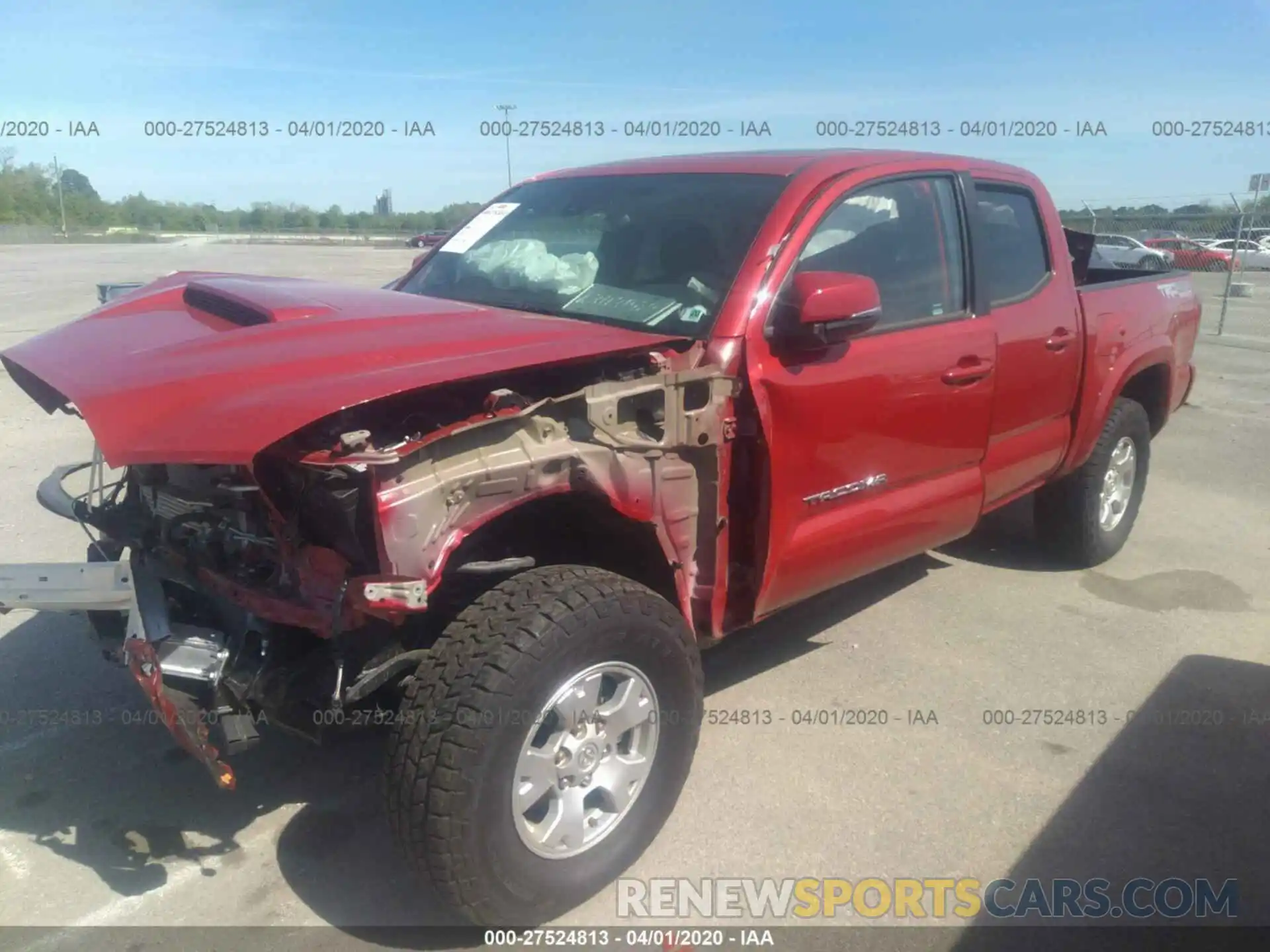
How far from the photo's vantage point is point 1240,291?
866 inches

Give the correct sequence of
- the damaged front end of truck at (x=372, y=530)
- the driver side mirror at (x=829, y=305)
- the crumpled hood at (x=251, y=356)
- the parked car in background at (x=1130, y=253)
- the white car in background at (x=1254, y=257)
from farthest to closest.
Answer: the white car in background at (x=1254, y=257) → the parked car in background at (x=1130, y=253) → the driver side mirror at (x=829, y=305) → the damaged front end of truck at (x=372, y=530) → the crumpled hood at (x=251, y=356)

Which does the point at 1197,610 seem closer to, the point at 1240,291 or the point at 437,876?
the point at 437,876

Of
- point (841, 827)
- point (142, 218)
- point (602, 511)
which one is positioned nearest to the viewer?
point (602, 511)

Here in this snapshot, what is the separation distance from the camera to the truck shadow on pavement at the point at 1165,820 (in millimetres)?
2637

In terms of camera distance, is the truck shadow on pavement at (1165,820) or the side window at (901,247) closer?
the truck shadow on pavement at (1165,820)

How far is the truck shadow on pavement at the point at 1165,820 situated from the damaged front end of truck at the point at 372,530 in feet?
4.03

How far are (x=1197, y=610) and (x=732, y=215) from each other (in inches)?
117

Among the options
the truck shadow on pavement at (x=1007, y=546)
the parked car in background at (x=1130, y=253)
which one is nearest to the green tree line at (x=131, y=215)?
the parked car in background at (x=1130, y=253)

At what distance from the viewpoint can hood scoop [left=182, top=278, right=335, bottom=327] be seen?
276cm

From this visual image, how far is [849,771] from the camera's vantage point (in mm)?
3260

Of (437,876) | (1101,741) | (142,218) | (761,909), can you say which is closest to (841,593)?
(1101,741)

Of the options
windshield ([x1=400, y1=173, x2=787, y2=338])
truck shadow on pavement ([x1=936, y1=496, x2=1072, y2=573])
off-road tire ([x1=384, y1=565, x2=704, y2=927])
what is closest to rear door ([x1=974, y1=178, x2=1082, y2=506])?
truck shadow on pavement ([x1=936, y1=496, x2=1072, y2=573])

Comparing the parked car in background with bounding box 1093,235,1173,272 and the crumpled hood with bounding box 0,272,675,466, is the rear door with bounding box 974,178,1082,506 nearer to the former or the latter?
the crumpled hood with bounding box 0,272,675,466

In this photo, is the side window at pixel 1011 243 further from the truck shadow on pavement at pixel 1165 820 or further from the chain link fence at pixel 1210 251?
the chain link fence at pixel 1210 251
